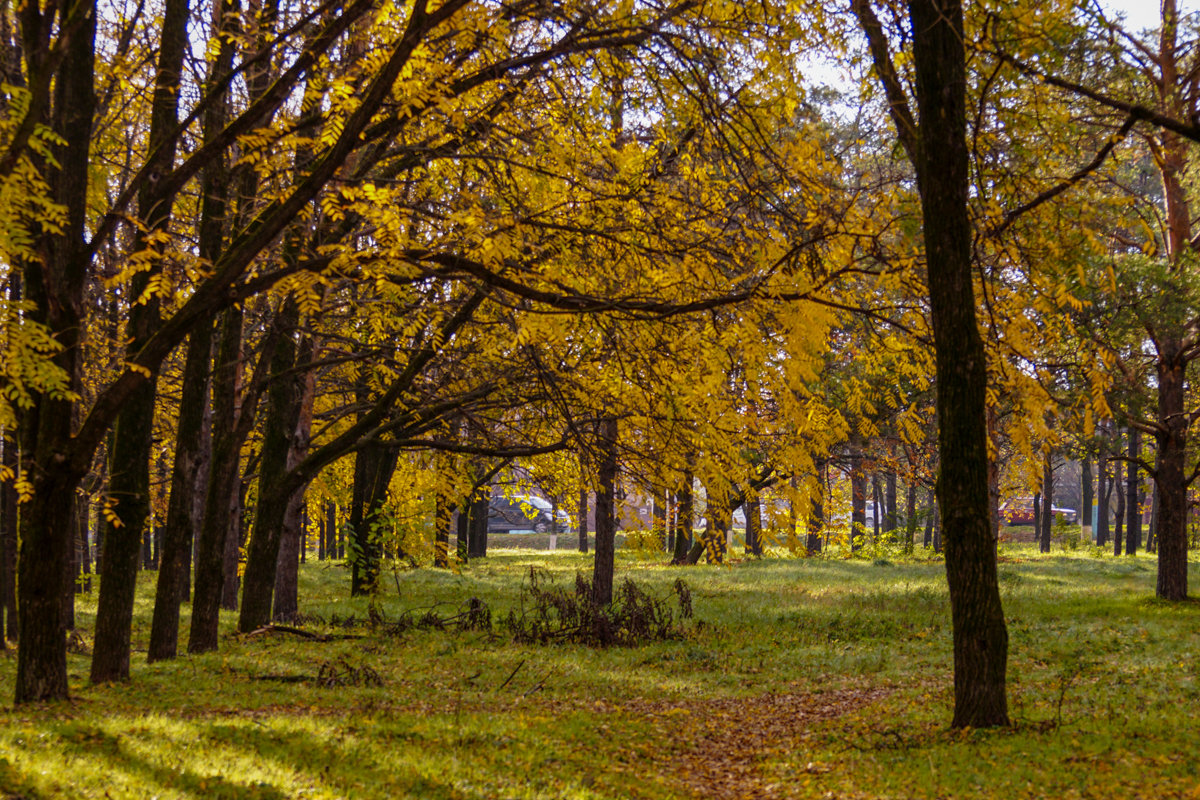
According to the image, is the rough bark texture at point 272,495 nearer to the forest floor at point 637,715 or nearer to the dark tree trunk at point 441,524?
the forest floor at point 637,715

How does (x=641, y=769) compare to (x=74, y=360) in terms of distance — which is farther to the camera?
(x=74, y=360)

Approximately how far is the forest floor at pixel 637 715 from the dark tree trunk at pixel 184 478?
82cm

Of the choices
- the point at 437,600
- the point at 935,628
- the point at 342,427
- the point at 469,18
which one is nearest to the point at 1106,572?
the point at 935,628

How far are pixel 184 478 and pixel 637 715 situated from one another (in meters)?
5.71

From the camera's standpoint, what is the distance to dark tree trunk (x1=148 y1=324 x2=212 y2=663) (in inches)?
402

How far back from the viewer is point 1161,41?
45.7 ft

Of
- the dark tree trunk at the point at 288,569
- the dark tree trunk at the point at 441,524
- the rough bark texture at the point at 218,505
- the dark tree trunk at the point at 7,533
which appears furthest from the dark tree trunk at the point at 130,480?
the dark tree trunk at the point at 441,524

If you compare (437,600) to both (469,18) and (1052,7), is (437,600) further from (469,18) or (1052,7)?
(1052,7)

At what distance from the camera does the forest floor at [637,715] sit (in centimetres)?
559

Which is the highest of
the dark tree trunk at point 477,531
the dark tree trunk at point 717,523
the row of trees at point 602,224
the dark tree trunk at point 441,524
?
the row of trees at point 602,224

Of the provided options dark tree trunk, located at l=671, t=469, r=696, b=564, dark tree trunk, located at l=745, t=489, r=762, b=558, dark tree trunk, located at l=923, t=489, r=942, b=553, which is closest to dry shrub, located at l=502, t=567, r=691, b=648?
dark tree trunk, located at l=671, t=469, r=696, b=564

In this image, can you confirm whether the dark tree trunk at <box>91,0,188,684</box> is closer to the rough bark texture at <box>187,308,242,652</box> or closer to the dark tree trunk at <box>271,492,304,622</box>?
the rough bark texture at <box>187,308,242,652</box>

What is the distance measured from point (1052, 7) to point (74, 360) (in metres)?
8.30

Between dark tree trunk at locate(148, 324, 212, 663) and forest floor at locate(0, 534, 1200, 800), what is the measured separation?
2.69 feet
